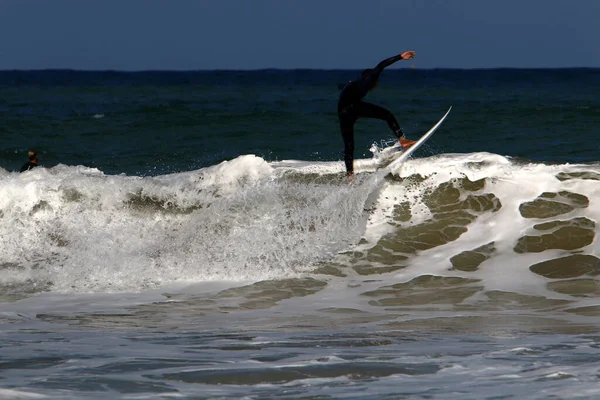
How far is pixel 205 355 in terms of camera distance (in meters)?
5.80

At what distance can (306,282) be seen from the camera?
8.91m

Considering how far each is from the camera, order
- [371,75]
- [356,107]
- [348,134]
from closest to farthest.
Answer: [371,75] → [356,107] → [348,134]

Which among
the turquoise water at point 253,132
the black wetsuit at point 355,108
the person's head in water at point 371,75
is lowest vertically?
the turquoise water at point 253,132

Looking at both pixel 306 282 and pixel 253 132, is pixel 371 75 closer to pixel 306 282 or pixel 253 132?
pixel 306 282

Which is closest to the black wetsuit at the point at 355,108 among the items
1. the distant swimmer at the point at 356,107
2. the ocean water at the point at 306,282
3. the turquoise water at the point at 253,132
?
the distant swimmer at the point at 356,107

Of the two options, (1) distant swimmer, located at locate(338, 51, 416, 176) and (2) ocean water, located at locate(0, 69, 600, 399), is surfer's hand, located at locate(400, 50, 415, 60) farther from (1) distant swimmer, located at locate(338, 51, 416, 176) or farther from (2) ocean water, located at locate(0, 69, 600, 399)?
(2) ocean water, located at locate(0, 69, 600, 399)

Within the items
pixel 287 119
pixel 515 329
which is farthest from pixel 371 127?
pixel 515 329

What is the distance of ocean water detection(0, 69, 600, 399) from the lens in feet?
17.1

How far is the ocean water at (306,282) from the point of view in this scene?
522cm

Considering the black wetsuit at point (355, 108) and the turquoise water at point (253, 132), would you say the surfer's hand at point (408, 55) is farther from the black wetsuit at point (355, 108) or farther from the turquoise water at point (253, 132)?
the turquoise water at point (253, 132)

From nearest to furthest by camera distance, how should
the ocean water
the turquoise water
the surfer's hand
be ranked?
the ocean water < the surfer's hand < the turquoise water

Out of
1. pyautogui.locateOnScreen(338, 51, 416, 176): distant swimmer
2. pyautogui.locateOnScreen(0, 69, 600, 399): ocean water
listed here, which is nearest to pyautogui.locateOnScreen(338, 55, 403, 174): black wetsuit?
pyautogui.locateOnScreen(338, 51, 416, 176): distant swimmer

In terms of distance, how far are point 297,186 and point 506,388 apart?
611cm

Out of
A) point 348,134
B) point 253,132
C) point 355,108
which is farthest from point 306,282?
point 253,132
